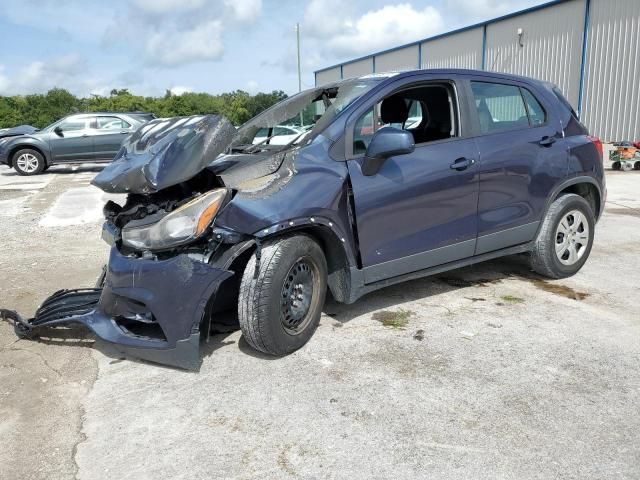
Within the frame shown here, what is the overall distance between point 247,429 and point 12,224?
23.1ft

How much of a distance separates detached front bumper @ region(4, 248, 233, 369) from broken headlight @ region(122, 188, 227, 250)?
0.35 feet

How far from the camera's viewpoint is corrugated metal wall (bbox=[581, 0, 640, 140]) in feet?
55.7

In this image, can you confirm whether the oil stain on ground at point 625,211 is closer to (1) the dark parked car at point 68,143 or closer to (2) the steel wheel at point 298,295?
(2) the steel wheel at point 298,295

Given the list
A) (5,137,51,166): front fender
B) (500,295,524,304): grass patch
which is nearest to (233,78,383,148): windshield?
(500,295,524,304): grass patch

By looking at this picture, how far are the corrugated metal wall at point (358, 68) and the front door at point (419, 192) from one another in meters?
30.4

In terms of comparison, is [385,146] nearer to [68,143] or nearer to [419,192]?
[419,192]

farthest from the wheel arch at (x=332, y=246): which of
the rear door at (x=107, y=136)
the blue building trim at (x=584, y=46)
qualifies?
the blue building trim at (x=584, y=46)

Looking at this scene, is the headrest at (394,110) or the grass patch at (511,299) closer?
the headrest at (394,110)

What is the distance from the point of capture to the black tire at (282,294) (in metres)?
3.29

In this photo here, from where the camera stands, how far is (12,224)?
8297 millimetres

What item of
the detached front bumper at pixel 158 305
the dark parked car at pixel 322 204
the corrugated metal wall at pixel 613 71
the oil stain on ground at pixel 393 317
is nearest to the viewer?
the detached front bumper at pixel 158 305

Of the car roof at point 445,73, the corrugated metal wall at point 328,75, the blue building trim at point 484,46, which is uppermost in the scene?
the corrugated metal wall at point 328,75

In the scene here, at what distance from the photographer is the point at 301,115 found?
14.5ft

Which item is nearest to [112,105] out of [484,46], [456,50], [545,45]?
[456,50]
